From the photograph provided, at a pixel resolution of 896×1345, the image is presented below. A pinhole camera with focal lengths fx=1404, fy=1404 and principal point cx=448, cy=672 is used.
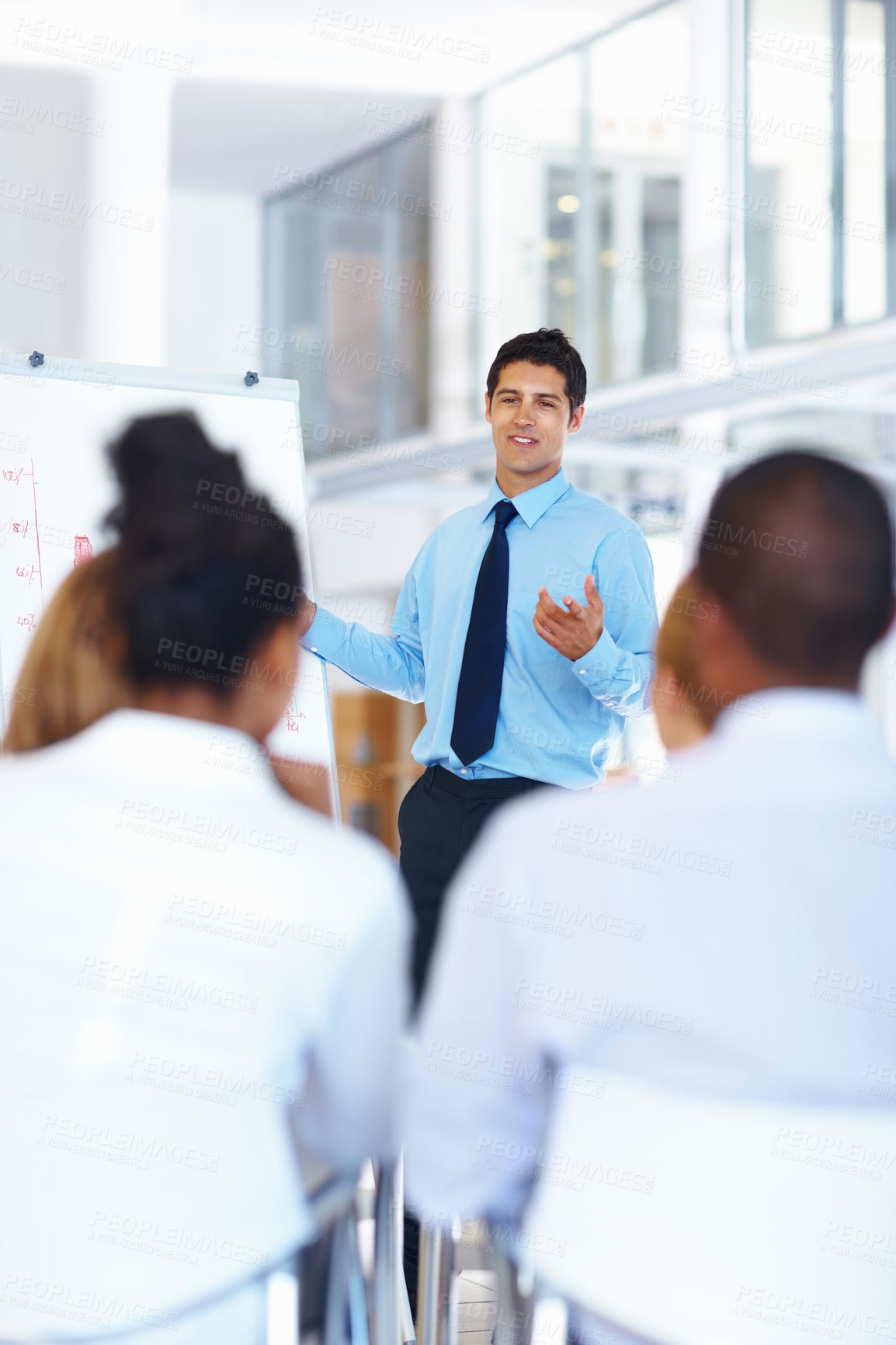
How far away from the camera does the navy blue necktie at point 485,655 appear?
2.36m

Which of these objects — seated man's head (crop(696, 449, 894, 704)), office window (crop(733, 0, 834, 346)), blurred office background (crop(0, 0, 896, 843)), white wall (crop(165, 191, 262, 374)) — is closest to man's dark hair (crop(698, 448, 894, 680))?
seated man's head (crop(696, 449, 894, 704))

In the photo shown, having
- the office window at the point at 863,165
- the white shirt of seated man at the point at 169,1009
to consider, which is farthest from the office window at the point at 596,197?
the white shirt of seated man at the point at 169,1009

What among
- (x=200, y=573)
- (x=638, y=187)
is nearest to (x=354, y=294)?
(x=638, y=187)

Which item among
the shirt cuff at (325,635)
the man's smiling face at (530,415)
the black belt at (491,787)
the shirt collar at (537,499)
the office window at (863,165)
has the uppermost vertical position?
the office window at (863,165)

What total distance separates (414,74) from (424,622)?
669 centimetres

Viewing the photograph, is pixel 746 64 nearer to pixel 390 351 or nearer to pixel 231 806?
pixel 390 351

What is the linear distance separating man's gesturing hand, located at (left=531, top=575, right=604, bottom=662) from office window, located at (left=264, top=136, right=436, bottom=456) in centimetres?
724

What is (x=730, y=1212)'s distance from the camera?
1046 mm

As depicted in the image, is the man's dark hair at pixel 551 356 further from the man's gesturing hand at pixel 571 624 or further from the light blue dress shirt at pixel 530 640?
the man's gesturing hand at pixel 571 624

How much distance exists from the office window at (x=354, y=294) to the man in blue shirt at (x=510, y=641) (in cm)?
677

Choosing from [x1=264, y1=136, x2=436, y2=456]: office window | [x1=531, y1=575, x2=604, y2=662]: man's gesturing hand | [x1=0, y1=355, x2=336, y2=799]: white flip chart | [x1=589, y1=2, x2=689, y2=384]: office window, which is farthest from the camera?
[x1=264, y1=136, x2=436, y2=456]: office window

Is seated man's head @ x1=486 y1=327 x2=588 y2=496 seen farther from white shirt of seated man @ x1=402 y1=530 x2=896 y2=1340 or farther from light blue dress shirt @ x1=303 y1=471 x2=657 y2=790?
white shirt of seated man @ x1=402 y1=530 x2=896 y2=1340

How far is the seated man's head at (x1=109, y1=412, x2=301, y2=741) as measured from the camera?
3.53 feet

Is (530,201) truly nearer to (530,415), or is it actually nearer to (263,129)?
(263,129)
